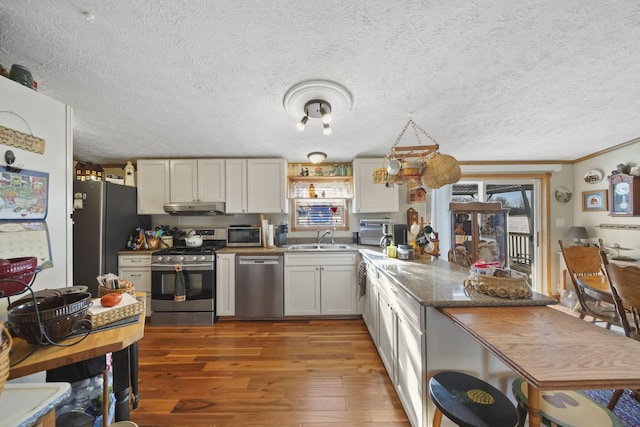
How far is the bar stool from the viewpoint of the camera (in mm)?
900

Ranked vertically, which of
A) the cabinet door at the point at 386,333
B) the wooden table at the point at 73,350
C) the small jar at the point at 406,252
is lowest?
the cabinet door at the point at 386,333

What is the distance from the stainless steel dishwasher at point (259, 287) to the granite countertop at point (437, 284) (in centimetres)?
127

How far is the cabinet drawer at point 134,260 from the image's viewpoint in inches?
113

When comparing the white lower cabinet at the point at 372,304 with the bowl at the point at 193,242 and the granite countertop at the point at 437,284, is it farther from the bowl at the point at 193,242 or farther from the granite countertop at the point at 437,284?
the bowl at the point at 193,242

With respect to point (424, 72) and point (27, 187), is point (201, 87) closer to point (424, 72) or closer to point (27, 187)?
point (27, 187)

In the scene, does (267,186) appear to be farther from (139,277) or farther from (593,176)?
(593,176)

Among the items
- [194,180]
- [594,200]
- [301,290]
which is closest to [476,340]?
[301,290]

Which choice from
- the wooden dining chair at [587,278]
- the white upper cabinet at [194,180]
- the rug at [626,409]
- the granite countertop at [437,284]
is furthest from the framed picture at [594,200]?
the white upper cabinet at [194,180]

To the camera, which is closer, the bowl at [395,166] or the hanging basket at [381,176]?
the bowl at [395,166]

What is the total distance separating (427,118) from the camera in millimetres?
2096

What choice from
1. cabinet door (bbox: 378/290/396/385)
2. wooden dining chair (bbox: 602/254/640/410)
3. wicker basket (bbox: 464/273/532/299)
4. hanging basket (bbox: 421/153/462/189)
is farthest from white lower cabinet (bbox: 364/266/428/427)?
wooden dining chair (bbox: 602/254/640/410)

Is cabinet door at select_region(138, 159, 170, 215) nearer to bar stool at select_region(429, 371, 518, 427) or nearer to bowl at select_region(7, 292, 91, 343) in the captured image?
bowl at select_region(7, 292, 91, 343)

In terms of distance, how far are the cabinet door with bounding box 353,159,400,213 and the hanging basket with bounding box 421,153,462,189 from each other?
5.40 ft

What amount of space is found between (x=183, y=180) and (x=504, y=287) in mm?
3698
